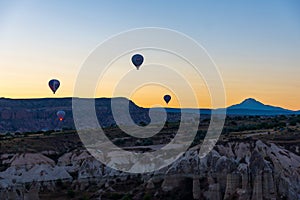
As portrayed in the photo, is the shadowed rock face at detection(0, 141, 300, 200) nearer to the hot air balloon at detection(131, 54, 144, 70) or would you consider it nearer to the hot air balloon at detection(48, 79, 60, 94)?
the hot air balloon at detection(131, 54, 144, 70)

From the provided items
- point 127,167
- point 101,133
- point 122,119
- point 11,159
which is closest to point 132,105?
point 122,119

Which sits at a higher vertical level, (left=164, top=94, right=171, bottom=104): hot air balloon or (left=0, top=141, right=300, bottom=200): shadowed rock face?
(left=164, top=94, right=171, bottom=104): hot air balloon

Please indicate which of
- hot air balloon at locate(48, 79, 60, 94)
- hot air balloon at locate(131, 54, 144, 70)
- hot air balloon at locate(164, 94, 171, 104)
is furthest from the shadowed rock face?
hot air balloon at locate(164, 94, 171, 104)

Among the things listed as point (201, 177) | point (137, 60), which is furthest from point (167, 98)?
point (201, 177)

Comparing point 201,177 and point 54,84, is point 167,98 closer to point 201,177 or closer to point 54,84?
point 54,84

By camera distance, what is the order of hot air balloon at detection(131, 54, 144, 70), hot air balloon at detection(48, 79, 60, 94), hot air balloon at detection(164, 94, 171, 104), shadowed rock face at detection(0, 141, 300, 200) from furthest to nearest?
hot air balloon at detection(164, 94, 171, 104)
hot air balloon at detection(48, 79, 60, 94)
hot air balloon at detection(131, 54, 144, 70)
shadowed rock face at detection(0, 141, 300, 200)

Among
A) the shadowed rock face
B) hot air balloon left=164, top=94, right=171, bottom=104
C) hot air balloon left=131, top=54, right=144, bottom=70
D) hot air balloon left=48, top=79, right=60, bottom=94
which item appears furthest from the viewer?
hot air balloon left=164, top=94, right=171, bottom=104

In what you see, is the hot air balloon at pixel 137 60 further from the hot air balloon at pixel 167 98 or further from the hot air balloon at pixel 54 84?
the hot air balloon at pixel 167 98
